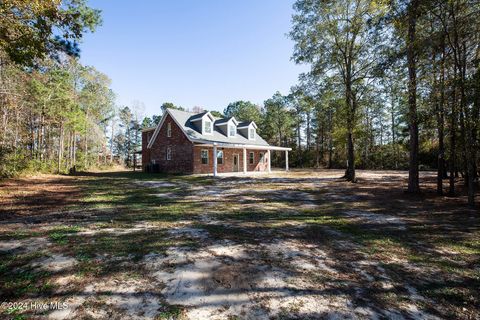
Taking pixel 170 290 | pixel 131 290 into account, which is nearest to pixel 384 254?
pixel 170 290

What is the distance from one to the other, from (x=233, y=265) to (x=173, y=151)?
1920 centimetres

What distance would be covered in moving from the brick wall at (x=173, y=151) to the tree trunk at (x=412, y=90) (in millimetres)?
14890

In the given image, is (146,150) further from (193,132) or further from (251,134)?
(251,134)

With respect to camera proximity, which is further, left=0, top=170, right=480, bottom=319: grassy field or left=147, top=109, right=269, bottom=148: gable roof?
left=147, top=109, right=269, bottom=148: gable roof

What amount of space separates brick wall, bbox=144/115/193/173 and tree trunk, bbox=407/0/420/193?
48.9ft

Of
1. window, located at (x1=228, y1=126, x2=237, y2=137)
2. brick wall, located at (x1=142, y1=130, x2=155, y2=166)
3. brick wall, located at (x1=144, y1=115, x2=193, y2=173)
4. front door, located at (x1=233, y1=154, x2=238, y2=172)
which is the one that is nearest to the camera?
brick wall, located at (x1=144, y1=115, x2=193, y2=173)

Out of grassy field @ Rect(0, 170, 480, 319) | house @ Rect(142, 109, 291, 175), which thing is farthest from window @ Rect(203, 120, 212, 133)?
grassy field @ Rect(0, 170, 480, 319)

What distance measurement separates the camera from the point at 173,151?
2164cm

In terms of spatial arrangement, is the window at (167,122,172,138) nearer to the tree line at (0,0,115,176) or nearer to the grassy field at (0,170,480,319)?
the tree line at (0,0,115,176)

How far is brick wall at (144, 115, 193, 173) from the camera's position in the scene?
20.3 metres

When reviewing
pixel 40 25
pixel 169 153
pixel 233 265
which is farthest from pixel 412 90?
pixel 169 153

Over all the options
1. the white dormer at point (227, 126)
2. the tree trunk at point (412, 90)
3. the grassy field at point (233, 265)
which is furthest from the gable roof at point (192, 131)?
the grassy field at point (233, 265)

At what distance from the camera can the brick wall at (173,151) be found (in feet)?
66.6

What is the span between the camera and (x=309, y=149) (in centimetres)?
4069
